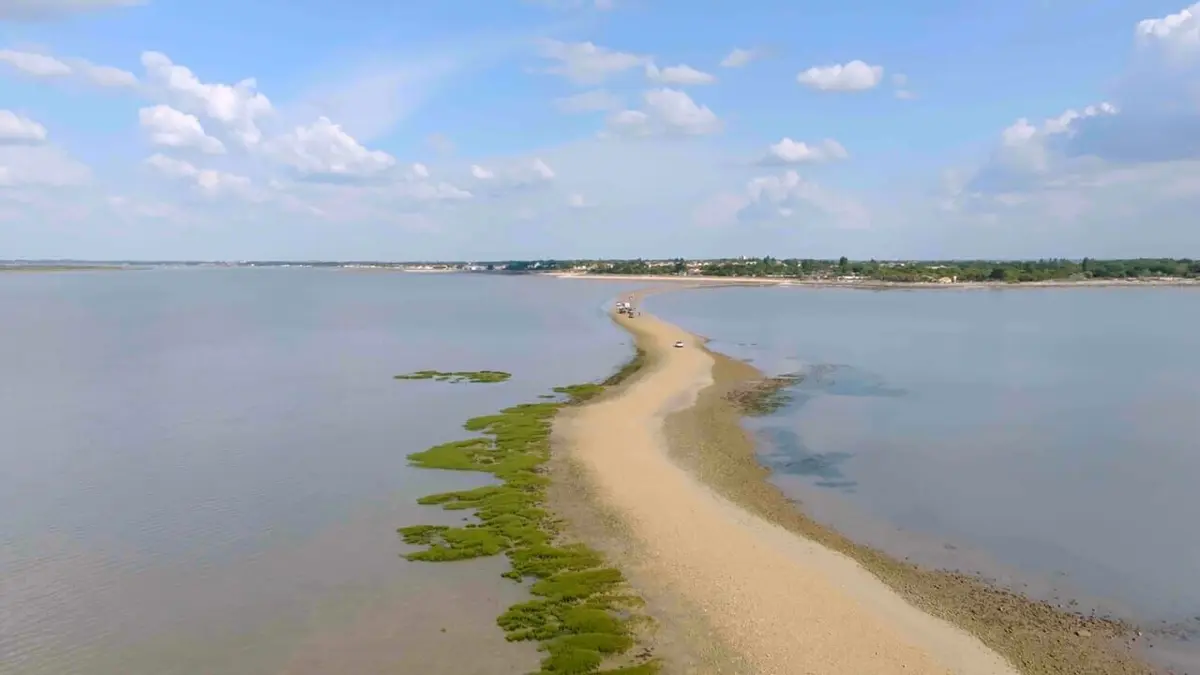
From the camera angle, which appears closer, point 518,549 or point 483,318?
point 518,549

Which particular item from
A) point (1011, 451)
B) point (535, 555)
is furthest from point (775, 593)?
point (1011, 451)

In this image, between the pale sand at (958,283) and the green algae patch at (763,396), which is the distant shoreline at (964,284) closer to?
the pale sand at (958,283)

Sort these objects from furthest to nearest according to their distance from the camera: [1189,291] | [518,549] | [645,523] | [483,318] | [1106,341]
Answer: [1189,291] → [483,318] → [1106,341] → [645,523] → [518,549]

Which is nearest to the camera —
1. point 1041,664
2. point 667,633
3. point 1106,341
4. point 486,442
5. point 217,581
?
point 1041,664

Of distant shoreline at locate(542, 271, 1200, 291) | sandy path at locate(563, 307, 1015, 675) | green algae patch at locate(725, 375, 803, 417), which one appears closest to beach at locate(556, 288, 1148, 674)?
sandy path at locate(563, 307, 1015, 675)

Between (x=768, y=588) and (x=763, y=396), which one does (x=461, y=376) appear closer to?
(x=763, y=396)

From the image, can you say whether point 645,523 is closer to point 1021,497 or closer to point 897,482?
point 897,482

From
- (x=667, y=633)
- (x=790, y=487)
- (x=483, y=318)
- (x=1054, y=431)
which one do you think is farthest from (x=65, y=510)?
(x=483, y=318)
